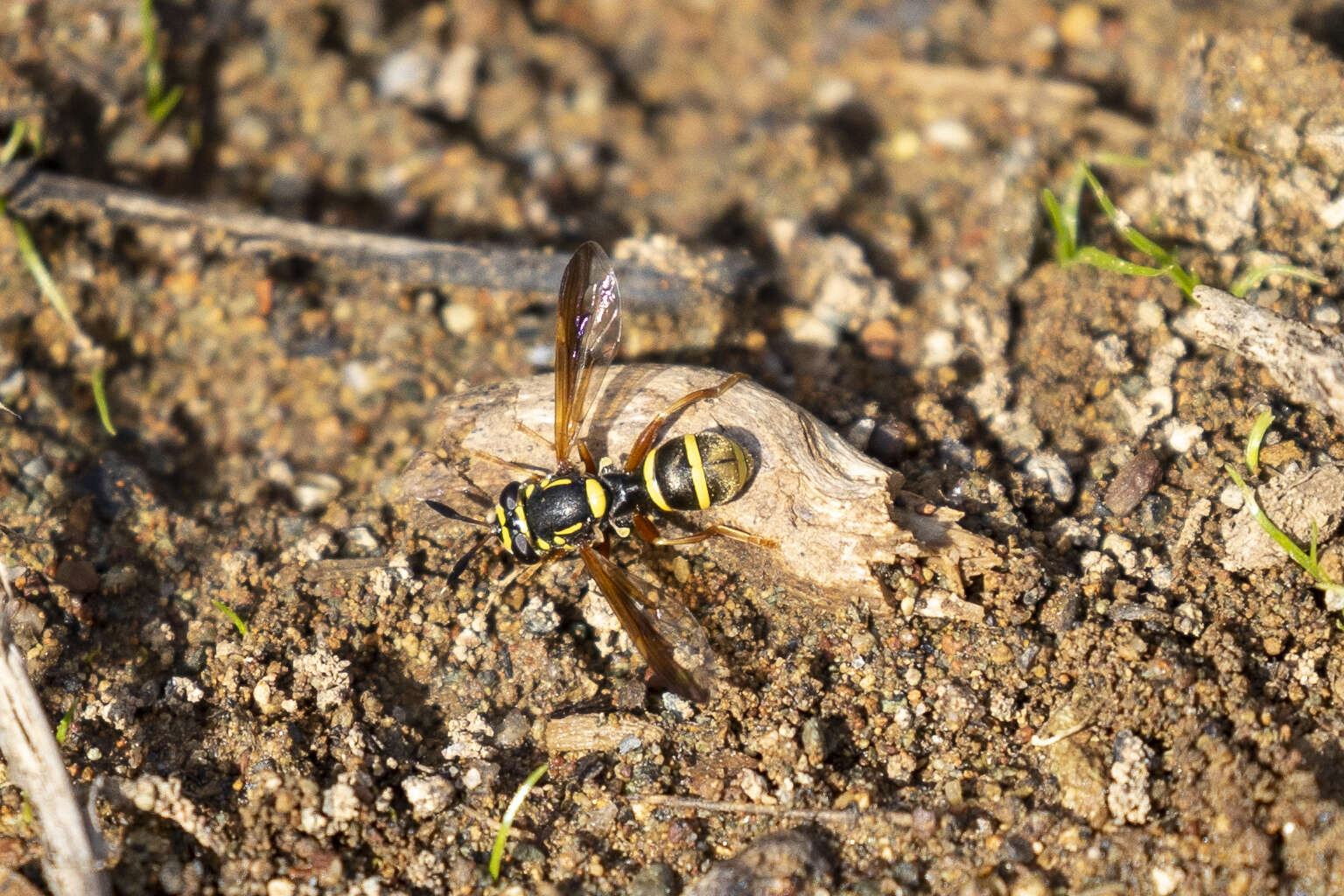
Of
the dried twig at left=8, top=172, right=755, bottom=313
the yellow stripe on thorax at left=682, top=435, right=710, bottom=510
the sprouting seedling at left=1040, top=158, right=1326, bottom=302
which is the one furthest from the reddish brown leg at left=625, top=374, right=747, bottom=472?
the sprouting seedling at left=1040, top=158, right=1326, bottom=302

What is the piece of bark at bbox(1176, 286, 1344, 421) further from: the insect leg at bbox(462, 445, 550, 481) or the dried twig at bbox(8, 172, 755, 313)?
the insect leg at bbox(462, 445, 550, 481)

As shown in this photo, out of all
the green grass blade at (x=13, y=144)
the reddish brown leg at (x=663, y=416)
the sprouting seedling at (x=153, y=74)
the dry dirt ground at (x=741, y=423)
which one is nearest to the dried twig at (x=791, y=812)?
the dry dirt ground at (x=741, y=423)

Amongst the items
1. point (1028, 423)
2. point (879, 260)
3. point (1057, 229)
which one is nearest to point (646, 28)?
point (879, 260)

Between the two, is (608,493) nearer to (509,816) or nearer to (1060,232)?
(509,816)

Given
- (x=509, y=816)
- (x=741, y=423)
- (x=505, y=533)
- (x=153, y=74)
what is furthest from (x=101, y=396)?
(x=741, y=423)

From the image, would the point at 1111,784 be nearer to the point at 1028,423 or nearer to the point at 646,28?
the point at 1028,423

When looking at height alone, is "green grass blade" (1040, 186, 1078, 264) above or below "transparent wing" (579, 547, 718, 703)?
above
